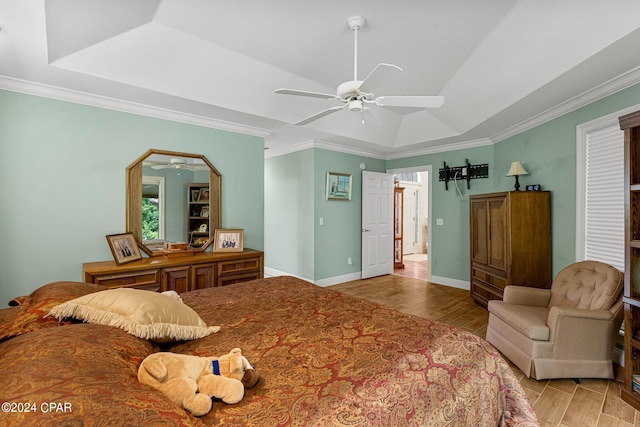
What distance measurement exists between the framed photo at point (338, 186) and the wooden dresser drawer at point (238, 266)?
2047mm

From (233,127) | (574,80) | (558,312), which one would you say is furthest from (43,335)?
(574,80)

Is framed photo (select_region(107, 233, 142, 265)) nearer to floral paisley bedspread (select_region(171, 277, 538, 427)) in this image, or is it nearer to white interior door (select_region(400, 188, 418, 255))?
floral paisley bedspread (select_region(171, 277, 538, 427))

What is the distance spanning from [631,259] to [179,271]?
12.4ft

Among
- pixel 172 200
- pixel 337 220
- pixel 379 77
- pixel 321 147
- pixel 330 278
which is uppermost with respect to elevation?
pixel 379 77

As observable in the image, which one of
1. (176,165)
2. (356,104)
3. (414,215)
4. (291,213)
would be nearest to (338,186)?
(291,213)

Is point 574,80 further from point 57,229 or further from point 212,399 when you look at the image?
point 57,229

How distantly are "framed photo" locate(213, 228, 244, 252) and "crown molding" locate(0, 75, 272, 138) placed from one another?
133 cm

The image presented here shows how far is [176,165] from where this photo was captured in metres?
3.56

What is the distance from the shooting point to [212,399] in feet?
3.36

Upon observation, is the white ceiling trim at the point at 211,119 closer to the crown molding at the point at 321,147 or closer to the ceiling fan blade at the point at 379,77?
the crown molding at the point at 321,147

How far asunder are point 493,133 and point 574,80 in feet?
5.86

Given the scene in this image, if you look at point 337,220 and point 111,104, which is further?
point 337,220

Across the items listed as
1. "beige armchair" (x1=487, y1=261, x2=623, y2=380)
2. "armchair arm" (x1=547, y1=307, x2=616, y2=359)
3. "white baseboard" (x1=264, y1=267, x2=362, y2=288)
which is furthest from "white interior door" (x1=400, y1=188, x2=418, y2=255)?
"armchair arm" (x1=547, y1=307, x2=616, y2=359)

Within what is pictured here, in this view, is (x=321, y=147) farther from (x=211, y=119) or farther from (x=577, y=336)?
(x=577, y=336)
